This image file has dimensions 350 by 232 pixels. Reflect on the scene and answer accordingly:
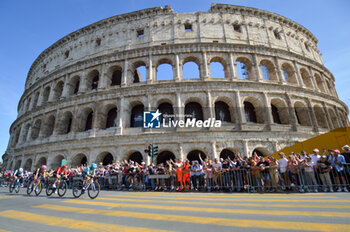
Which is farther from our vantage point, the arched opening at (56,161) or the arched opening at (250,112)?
the arched opening at (250,112)

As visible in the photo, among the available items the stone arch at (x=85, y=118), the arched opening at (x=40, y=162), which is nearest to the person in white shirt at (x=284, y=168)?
the stone arch at (x=85, y=118)

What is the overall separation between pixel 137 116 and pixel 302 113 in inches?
677

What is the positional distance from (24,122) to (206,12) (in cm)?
2740

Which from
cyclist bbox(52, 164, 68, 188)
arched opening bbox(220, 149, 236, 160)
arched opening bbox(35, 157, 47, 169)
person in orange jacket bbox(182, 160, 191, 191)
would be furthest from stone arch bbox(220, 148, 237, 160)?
arched opening bbox(35, 157, 47, 169)

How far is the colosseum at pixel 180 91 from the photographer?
1532 cm

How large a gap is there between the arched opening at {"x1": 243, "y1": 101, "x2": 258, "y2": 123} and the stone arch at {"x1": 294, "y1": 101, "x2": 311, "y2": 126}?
4667 millimetres

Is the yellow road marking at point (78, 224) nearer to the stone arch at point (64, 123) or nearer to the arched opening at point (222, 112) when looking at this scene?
the arched opening at point (222, 112)

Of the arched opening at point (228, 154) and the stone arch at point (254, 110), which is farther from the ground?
the stone arch at point (254, 110)

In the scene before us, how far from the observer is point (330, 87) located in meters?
22.9

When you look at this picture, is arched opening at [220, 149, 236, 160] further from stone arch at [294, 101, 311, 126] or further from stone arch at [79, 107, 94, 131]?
stone arch at [79, 107, 94, 131]

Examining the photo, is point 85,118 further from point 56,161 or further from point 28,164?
point 28,164

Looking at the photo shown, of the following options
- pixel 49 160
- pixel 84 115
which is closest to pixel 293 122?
pixel 84 115

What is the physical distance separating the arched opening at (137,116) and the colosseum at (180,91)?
11 centimetres

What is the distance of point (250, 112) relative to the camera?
17.7m
